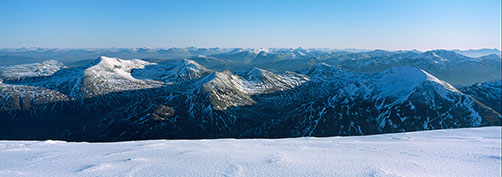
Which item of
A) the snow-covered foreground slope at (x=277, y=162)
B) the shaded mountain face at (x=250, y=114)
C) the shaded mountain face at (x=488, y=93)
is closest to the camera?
the snow-covered foreground slope at (x=277, y=162)

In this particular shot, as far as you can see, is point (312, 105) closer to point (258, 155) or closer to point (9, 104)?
point (258, 155)

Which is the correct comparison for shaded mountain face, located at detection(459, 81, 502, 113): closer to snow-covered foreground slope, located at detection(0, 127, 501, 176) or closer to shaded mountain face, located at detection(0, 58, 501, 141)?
shaded mountain face, located at detection(0, 58, 501, 141)

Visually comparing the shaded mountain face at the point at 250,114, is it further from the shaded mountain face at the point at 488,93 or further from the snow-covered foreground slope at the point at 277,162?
the snow-covered foreground slope at the point at 277,162

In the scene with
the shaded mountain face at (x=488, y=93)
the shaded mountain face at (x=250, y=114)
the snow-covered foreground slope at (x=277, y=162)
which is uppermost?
the snow-covered foreground slope at (x=277, y=162)

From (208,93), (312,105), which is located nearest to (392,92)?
(312,105)

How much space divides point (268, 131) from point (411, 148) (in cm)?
13238

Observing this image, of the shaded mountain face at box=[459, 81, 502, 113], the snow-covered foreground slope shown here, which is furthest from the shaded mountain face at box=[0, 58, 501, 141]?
the snow-covered foreground slope

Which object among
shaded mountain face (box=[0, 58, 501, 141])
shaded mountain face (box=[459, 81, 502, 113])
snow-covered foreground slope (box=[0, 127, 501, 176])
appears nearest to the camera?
snow-covered foreground slope (box=[0, 127, 501, 176])

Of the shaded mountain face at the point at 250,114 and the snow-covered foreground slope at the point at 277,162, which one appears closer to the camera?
the snow-covered foreground slope at the point at 277,162

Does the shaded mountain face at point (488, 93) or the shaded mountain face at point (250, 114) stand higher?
the shaded mountain face at point (488, 93)

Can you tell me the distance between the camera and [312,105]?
566 ft

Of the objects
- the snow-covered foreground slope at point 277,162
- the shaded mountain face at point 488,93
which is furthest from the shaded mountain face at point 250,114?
the snow-covered foreground slope at point 277,162

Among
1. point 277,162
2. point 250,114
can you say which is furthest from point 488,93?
point 277,162

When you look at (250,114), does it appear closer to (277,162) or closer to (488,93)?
(277,162)
